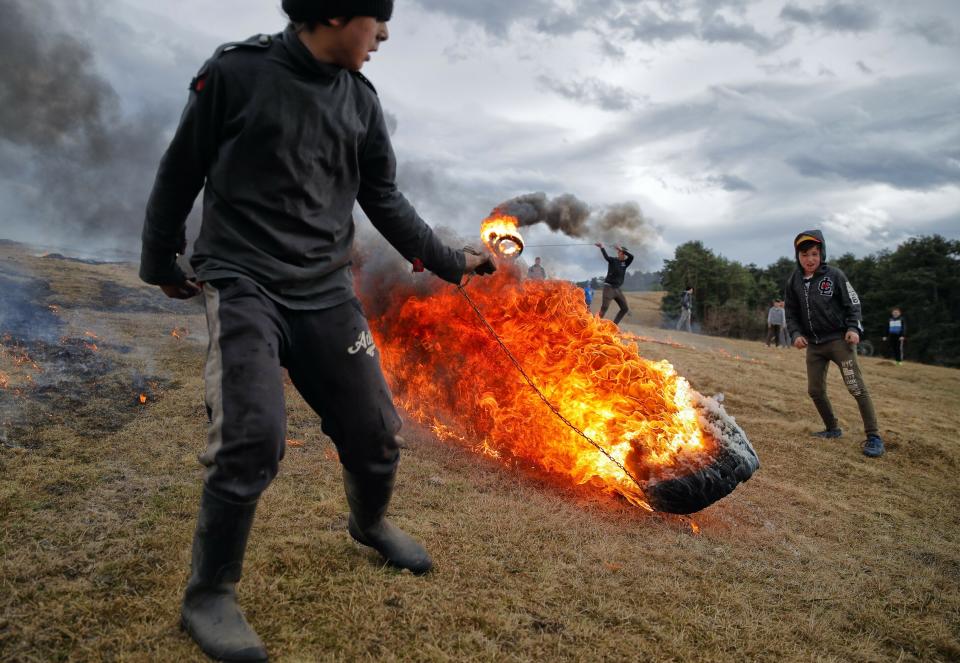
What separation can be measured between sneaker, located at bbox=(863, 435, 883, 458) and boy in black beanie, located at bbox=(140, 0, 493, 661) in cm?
618

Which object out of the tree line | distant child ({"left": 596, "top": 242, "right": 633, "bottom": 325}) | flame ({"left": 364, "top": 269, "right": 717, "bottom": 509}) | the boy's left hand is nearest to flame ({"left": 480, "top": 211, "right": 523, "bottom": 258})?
flame ({"left": 364, "top": 269, "right": 717, "bottom": 509})

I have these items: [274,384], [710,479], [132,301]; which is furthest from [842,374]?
[132,301]

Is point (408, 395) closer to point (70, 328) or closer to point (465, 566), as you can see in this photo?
point (465, 566)

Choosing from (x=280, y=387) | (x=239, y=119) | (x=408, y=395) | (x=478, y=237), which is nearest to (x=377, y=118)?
(x=239, y=119)

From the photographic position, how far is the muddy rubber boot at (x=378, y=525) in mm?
2602

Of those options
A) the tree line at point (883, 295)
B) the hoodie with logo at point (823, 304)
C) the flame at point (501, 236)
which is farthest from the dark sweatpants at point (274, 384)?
the tree line at point (883, 295)

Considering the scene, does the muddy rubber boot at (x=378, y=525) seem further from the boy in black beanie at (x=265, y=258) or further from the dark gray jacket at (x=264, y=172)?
the dark gray jacket at (x=264, y=172)

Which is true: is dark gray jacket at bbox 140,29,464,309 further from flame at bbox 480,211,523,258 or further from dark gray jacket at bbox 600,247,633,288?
dark gray jacket at bbox 600,247,633,288

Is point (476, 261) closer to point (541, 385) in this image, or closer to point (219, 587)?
point (541, 385)

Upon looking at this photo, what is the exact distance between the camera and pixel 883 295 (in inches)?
1656

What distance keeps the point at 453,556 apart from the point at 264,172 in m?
2.09

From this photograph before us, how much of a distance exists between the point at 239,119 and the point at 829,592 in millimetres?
3722

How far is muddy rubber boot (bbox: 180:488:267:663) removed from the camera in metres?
2.07

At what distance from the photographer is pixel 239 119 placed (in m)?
2.12
